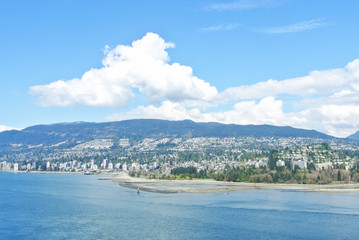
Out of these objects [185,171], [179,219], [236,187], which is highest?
[185,171]

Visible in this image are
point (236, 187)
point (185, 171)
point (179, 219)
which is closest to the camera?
point (179, 219)

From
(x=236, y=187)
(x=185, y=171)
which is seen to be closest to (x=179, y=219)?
(x=236, y=187)

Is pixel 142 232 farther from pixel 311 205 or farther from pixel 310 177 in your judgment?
pixel 310 177

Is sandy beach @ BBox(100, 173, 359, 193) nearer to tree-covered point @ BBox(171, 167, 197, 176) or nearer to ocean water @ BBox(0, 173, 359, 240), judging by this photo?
ocean water @ BBox(0, 173, 359, 240)

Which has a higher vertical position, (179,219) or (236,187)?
(236,187)

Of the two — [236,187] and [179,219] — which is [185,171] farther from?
[179,219]

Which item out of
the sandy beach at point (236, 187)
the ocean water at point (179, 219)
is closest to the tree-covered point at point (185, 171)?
the sandy beach at point (236, 187)

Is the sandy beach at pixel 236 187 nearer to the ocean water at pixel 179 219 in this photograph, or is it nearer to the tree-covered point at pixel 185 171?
the ocean water at pixel 179 219

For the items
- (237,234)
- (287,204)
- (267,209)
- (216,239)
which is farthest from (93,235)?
(287,204)
